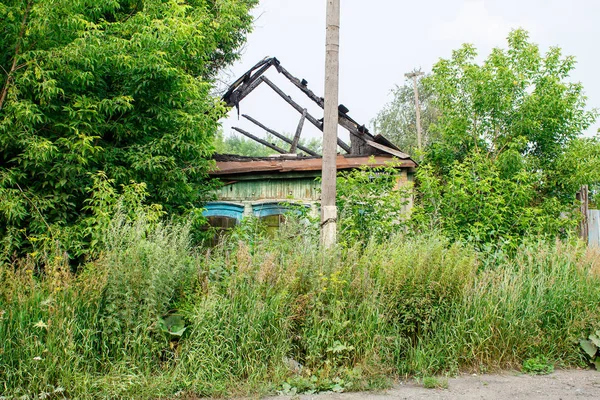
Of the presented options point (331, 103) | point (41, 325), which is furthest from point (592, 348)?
point (41, 325)

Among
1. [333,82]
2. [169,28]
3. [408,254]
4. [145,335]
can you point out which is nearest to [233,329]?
[145,335]

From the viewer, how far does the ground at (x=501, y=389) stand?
5.08m

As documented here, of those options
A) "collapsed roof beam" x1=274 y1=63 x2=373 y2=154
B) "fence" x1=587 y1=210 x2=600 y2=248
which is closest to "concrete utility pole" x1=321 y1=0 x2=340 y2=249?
"collapsed roof beam" x1=274 y1=63 x2=373 y2=154

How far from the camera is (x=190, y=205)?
931 centimetres

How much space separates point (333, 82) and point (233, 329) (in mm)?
3759

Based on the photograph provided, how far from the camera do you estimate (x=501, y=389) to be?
5.34 metres

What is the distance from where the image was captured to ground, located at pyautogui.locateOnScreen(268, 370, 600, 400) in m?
5.08

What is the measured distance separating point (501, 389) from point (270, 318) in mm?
2529

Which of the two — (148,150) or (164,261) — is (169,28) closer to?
(148,150)

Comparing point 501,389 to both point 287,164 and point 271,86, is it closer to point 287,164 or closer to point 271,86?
point 287,164

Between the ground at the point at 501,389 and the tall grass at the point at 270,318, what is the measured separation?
8.1 inches

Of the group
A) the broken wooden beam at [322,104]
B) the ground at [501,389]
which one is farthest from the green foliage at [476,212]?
the broken wooden beam at [322,104]

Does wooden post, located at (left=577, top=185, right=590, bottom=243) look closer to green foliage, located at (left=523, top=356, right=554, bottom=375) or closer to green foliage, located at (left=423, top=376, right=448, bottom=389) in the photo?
green foliage, located at (left=523, top=356, right=554, bottom=375)

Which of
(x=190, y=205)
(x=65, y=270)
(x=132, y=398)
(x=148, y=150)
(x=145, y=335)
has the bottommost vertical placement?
(x=132, y=398)
